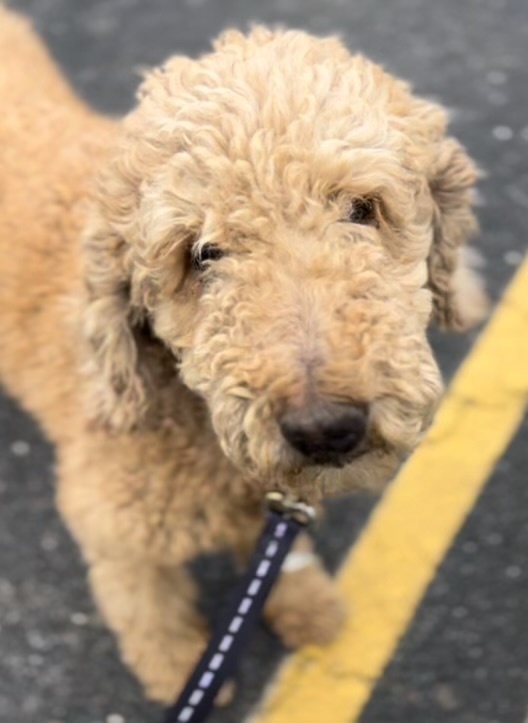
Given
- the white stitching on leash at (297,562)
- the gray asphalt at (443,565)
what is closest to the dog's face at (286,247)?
the white stitching on leash at (297,562)

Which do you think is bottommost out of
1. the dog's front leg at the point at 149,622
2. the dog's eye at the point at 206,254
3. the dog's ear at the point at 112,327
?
the dog's front leg at the point at 149,622

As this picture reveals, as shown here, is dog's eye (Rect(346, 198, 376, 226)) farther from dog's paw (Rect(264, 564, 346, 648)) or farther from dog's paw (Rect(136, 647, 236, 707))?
dog's paw (Rect(136, 647, 236, 707))

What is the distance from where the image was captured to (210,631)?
120 inches

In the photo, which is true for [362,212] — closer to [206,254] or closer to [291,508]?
[206,254]

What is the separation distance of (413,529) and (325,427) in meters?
1.40

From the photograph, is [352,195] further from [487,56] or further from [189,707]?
[487,56]

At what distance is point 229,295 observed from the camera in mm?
1981

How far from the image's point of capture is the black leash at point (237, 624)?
2318 millimetres

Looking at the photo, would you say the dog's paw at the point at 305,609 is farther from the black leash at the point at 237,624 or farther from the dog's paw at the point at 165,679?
the black leash at the point at 237,624

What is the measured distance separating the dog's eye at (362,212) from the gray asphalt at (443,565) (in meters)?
1.30

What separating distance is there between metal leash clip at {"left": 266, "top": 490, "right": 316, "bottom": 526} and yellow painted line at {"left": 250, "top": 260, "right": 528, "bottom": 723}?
2.01 ft

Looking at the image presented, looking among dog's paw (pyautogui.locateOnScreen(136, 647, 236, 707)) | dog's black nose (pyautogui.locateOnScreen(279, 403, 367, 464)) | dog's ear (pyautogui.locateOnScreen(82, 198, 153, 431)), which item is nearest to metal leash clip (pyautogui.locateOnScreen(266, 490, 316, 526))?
dog's ear (pyautogui.locateOnScreen(82, 198, 153, 431))

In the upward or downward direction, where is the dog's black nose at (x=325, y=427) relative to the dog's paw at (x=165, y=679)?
upward

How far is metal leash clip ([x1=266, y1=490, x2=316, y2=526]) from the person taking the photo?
2361 millimetres
